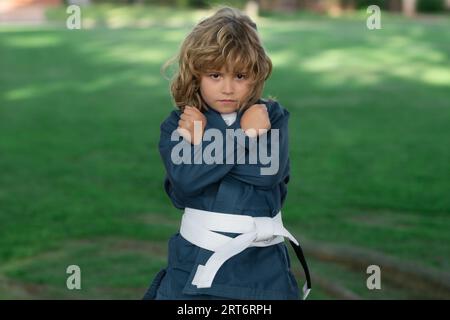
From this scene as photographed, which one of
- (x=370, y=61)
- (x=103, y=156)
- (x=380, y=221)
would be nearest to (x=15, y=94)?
(x=103, y=156)

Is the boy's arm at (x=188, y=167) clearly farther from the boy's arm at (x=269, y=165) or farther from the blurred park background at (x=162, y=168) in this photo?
the blurred park background at (x=162, y=168)

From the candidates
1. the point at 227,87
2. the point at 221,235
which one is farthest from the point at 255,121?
the point at 221,235

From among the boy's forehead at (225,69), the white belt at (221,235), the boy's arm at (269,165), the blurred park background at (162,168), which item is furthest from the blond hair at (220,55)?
the blurred park background at (162,168)

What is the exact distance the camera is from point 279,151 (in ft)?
10.0

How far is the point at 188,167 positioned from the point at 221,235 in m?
0.24

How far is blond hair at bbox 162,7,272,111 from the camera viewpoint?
301cm

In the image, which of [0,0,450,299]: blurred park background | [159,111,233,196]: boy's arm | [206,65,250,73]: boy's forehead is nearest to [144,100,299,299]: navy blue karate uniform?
[159,111,233,196]: boy's arm

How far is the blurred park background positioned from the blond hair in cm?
51

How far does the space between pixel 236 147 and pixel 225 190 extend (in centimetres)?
14

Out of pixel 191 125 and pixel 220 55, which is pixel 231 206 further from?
pixel 220 55

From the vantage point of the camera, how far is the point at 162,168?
9.06 m

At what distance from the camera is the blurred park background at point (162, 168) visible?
591 centimetres

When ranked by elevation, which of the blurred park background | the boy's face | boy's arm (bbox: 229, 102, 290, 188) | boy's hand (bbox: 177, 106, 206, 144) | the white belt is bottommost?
the blurred park background

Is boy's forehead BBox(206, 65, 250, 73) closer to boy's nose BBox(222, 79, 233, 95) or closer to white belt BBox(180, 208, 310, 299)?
boy's nose BBox(222, 79, 233, 95)
